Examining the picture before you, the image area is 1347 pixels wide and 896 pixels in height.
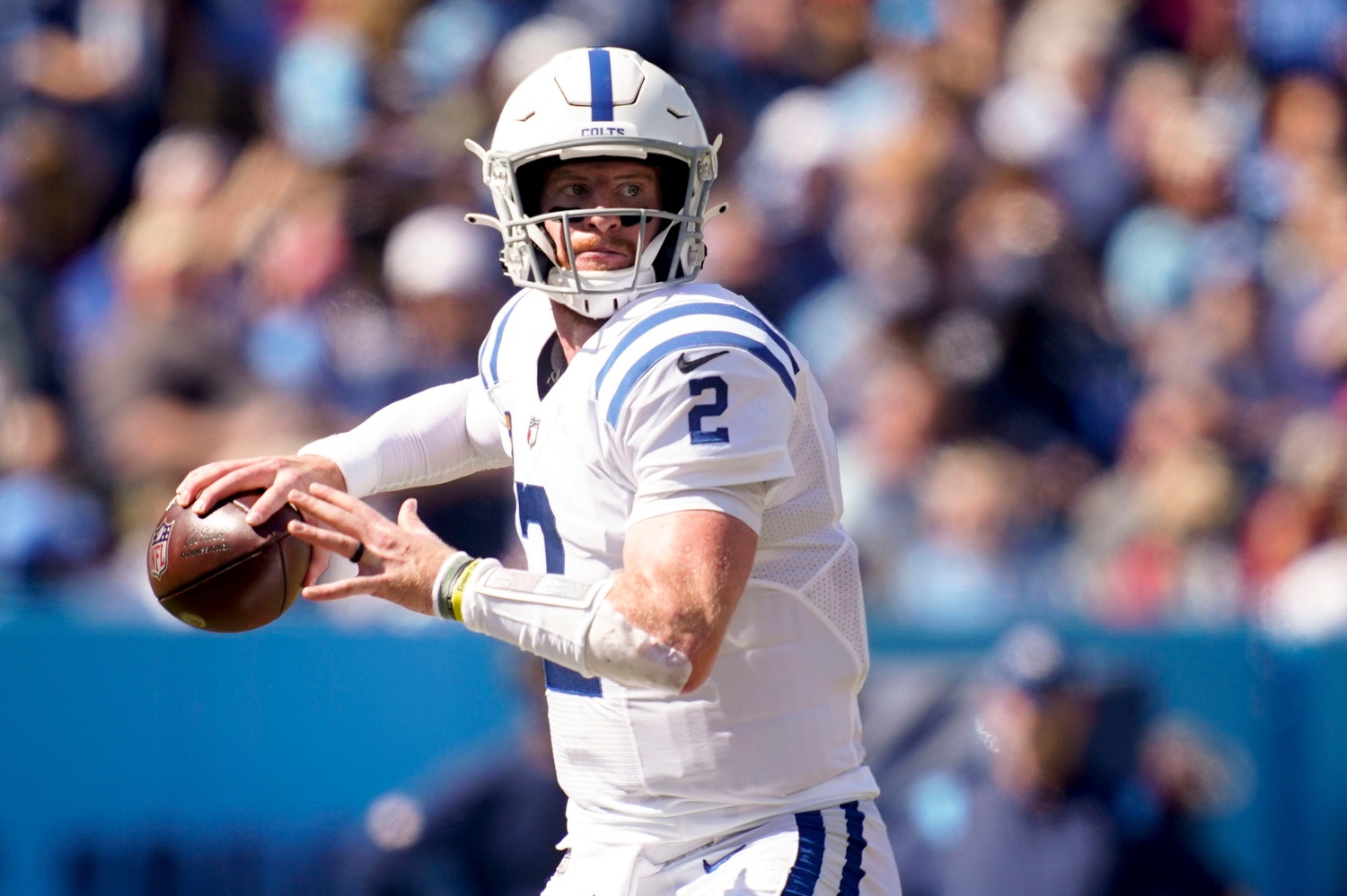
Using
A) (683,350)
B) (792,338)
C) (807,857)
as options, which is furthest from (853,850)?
(792,338)

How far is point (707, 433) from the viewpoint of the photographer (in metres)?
2.96

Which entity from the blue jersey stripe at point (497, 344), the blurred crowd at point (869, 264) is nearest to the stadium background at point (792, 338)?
the blurred crowd at point (869, 264)

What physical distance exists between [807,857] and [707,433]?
2.31ft

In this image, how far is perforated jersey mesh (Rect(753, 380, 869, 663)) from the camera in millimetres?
3178

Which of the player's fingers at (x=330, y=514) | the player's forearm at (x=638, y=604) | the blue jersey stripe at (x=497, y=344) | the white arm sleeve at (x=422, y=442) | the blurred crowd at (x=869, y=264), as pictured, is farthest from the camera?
the blurred crowd at (x=869, y=264)

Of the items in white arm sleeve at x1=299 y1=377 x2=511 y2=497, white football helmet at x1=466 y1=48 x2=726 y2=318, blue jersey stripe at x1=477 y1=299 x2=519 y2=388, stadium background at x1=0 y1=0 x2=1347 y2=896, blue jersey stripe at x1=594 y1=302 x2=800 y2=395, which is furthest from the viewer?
stadium background at x1=0 y1=0 x2=1347 y2=896

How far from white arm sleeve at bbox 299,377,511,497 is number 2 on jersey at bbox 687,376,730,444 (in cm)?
77

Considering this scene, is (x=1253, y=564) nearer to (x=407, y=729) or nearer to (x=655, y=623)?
(x=407, y=729)

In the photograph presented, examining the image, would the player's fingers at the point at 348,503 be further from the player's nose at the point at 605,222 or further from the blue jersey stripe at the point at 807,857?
the blue jersey stripe at the point at 807,857

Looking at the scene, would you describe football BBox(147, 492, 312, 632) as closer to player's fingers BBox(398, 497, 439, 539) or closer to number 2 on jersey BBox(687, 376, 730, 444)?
player's fingers BBox(398, 497, 439, 539)

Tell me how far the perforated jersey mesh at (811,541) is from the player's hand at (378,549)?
0.53 meters

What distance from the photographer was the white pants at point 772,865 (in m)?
3.10

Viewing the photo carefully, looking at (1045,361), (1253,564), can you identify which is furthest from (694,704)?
(1045,361)

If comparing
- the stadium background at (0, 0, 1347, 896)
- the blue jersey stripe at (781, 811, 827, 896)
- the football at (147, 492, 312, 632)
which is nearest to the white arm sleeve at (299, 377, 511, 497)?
the football at (147, 492, 312, 632)
